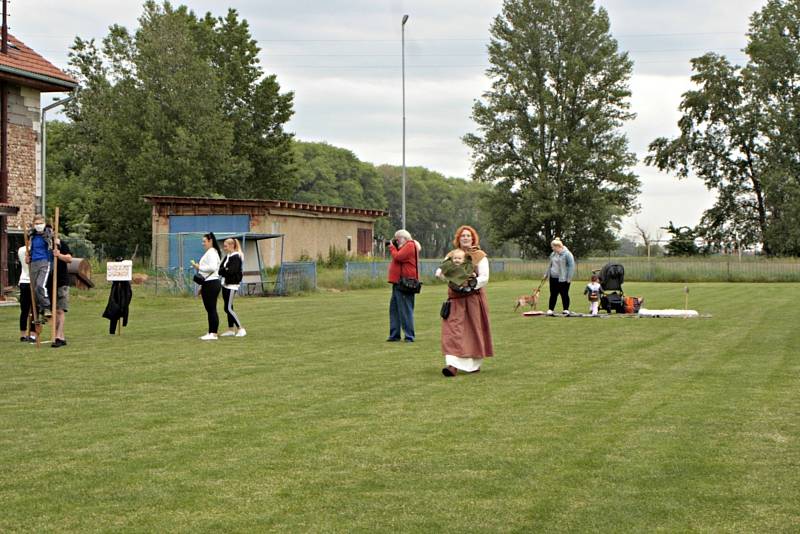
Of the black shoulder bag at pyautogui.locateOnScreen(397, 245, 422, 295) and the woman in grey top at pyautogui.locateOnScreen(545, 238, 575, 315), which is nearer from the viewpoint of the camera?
the black shoulder bag at pyautogui.locateOnScreen(397, 245, 422, 295)

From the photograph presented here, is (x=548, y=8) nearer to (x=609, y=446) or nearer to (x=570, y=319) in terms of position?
(x=570, y=319)

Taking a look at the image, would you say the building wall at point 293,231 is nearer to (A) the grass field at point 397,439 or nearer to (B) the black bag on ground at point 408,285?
(B) the black bag on ground at point 408,285

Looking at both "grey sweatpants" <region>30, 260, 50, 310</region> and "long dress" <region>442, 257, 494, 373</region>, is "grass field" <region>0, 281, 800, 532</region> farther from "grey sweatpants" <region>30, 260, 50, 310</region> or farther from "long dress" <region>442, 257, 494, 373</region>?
"grey sweatpants" <region>30, 260, 50, 310</region>

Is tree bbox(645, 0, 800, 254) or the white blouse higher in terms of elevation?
tree bbox(645, 0, 800, 254)

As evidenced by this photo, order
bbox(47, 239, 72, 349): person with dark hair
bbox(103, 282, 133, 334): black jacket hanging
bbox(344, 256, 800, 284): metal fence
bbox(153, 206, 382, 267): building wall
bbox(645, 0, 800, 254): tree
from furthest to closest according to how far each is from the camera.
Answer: bbox(645, 0, 800, 254): tree
bbox(344, 256, 800, 284): metal fence
bbox(153, 206, 382, 267): building wall
bbox(103, 282, 133, 334): black jacket hanging
bbox(47, 239, 72, 349): person with dark hair

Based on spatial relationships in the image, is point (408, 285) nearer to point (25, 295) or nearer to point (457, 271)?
point (457, 271)

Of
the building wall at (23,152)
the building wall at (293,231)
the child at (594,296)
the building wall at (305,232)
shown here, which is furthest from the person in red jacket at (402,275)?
the building wall at (305,232)

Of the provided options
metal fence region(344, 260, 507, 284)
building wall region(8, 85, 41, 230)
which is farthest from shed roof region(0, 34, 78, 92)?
metal fence region(344, 260, 507, 284)

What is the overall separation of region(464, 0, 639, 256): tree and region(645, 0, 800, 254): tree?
4.29 metres

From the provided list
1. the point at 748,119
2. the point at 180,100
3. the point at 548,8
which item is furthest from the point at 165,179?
the point at 748,119

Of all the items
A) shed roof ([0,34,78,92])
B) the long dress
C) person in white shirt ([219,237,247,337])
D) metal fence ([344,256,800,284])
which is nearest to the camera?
the long dress

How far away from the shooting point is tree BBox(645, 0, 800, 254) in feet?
214

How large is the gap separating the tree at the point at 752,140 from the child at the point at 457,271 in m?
54.6

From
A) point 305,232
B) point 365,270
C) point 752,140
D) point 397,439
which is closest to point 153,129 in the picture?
point 305,232
